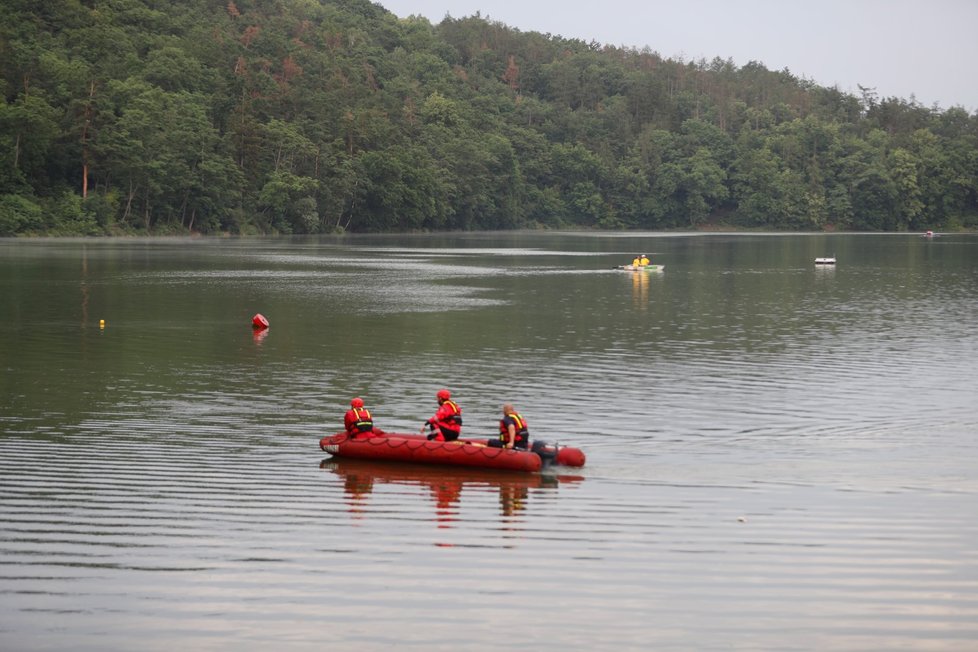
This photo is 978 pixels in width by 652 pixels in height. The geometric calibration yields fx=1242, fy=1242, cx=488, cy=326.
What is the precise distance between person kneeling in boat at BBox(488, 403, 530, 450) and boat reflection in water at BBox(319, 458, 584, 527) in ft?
1.95

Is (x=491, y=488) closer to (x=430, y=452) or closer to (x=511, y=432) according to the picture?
(x=511, y=432)

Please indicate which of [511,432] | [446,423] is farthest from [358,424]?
[511,432]

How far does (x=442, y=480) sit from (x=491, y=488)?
44.9 inches

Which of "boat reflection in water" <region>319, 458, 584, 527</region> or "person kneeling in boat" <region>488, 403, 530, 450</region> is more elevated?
"person kneeling in boat" <region>488, 403, 530, 450</region>

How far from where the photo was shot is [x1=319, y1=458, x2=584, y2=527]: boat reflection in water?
21.8m

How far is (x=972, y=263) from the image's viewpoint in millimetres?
109875

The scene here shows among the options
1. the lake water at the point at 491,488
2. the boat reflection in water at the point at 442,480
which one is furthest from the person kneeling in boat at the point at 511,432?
the lake water at the point at 491,488

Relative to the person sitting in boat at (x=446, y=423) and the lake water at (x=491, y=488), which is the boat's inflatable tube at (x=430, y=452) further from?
the person sitting in boat at (x=446, y=423)

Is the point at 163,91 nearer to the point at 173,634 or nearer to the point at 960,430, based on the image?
the point at 960,430

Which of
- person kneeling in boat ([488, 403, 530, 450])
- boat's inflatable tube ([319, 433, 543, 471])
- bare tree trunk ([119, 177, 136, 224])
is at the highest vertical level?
bare tree trunk ([119, 177, 136, 224])

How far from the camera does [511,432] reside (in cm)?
2420

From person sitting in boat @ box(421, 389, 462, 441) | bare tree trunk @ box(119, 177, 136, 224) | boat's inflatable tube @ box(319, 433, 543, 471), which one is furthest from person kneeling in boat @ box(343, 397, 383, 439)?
bare tree trunk @ box(119, 177, 136, 224)

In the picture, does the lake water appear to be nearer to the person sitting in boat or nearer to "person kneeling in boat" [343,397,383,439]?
"person kneeling in boat" [343,397,383,439]

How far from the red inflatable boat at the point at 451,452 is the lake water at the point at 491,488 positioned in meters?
0.41
